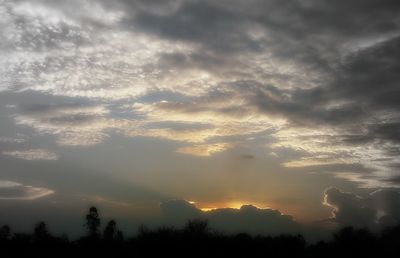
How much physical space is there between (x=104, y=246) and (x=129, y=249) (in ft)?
23.1

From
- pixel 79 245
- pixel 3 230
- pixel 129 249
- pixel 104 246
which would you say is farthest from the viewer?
pixel 3 230

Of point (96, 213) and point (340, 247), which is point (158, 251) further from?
point (96, 213)

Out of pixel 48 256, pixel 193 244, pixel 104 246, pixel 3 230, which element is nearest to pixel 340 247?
pixel 193 244

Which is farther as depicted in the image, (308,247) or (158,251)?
(308,247)

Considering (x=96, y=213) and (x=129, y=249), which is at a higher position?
(x=96, y=213)

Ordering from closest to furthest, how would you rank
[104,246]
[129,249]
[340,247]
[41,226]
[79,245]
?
[129,249] < [104,246] < [79,245] < [340,247] < [41,226]

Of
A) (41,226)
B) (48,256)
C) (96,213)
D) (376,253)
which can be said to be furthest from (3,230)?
(376,253)

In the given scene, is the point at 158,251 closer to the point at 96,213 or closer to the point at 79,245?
the point at 79,245

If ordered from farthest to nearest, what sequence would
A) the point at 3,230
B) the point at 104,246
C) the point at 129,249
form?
the point at 3,230
the point at 104,246
the point at 129,249

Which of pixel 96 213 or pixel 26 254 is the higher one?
pixel 96 213

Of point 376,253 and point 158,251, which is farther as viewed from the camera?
Result: point 376,253

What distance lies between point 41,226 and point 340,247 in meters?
67.7

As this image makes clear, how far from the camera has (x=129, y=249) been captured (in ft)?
220

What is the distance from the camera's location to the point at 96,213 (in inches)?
4400
